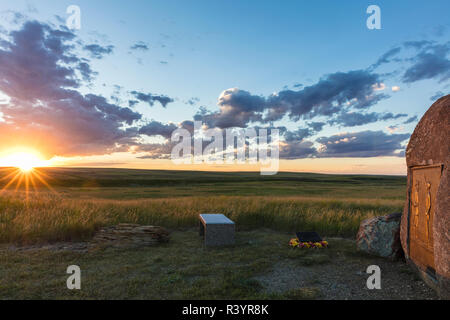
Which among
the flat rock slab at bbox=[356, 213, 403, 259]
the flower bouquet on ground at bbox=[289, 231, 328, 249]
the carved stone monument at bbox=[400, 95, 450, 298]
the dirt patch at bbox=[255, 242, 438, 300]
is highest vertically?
the carved stone monument at bbox=[400, 95, 450, 298]

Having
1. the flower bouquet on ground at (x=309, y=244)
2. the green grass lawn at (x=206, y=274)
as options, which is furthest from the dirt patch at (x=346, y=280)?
the flower bouquet on ground at (x=309, y=244)

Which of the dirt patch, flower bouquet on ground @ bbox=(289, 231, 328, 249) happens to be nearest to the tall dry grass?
flower bouquet on ground @ bbox=(289, 231, 328, 249)

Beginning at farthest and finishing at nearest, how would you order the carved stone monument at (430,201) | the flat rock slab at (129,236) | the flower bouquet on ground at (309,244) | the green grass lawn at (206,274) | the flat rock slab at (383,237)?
1. the flat rock slab at (129,236)
2. the flower bouquet on ground at (309,244)
3. the flat rock slab at (383,237)
4. the green grass lawn at (206,274)
5. the carved stone monument at (430,201)

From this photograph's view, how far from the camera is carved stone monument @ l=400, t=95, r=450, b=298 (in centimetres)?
467

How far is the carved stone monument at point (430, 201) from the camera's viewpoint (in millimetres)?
4668

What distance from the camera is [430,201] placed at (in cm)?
548

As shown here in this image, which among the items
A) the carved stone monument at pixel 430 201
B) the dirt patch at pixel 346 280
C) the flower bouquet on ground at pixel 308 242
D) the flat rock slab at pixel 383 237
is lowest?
the dirt patch at pixel 346 280

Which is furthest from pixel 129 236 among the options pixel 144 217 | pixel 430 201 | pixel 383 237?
pixel 430 201

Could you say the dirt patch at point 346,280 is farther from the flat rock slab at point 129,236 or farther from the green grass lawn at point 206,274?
the flat rock slab at point 129,236

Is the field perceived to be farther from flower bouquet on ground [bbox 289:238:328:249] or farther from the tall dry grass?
flower bouquet on ground [bbox 289:238:328:249]

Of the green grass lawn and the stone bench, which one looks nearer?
the green grass lawn

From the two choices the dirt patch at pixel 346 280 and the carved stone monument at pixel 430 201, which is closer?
the carved stone monument at pixel 430 201
